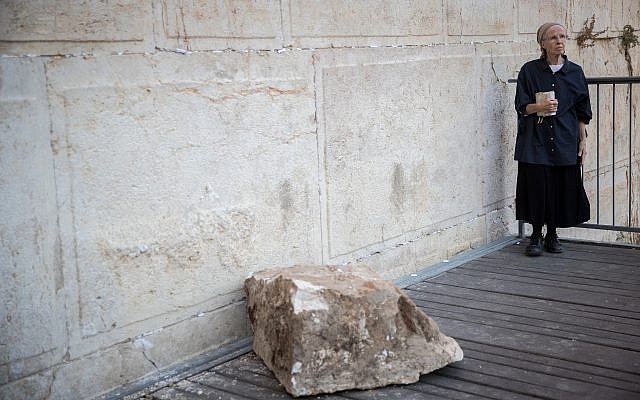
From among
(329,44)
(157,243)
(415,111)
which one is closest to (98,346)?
(157,243)

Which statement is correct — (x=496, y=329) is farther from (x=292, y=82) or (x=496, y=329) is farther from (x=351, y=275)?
(x=292, y=82)

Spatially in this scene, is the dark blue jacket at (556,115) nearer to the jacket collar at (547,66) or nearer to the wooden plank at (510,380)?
the jacket collar at (547,66)

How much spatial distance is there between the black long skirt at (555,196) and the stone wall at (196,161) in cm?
52

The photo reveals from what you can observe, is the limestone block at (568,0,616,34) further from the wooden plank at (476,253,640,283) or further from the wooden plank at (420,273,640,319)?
the wooden plank at (420,273,640,319)

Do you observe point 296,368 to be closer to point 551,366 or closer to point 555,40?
point 551,366

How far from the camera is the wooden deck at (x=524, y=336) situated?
369 centimetres

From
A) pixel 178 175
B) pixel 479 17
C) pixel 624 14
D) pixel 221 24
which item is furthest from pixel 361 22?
pixel 624 14

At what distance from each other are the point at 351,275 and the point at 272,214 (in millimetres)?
678

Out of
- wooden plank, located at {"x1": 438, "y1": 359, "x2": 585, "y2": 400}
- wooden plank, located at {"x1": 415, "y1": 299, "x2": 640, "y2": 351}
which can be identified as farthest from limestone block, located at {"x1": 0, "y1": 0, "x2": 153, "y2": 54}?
wooden plank, located at {"x1": 415, "y1": 299, "x2": 640, "y2": 351}

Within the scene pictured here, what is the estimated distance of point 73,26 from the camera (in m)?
3.50

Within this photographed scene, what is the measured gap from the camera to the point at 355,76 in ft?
16.8

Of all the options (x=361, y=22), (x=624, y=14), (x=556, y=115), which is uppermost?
(x=624, y=14)

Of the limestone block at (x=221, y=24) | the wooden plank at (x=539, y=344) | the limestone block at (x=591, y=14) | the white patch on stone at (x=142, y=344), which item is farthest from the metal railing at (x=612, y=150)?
the white patch on stone at (x=142, y=344)

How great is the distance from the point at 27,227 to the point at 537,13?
16.7ft
